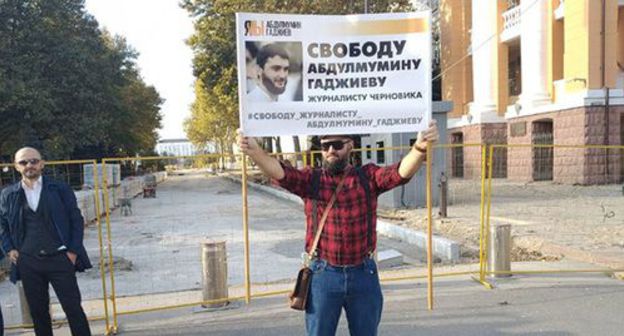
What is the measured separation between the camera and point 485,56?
24.6 meters

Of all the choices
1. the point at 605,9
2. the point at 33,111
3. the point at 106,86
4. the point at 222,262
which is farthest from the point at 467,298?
the point at 106,86

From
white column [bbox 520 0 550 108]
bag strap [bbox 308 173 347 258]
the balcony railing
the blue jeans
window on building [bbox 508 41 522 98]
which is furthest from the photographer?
window on building [bbox 508 41 522 98]

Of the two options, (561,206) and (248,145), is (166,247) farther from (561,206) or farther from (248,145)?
(561,206)

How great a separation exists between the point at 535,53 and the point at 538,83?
145cm

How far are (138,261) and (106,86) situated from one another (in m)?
21.7

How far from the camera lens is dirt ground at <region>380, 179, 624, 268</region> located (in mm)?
8531

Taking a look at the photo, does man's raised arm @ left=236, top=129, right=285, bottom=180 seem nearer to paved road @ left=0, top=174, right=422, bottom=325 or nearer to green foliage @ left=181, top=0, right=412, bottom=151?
paved road @ left=0, top=174, right=422, bottom=325

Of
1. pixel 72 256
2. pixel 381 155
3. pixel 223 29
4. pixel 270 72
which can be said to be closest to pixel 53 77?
pixel 223 29

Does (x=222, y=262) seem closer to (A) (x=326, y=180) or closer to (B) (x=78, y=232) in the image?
(B) (x=78, y=232)

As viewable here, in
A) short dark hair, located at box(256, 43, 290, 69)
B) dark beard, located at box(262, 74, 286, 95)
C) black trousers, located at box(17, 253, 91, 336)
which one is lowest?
black trousers, located at box(17, 253, 91, 336)

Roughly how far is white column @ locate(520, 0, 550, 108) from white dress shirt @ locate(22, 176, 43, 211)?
19.7 metres

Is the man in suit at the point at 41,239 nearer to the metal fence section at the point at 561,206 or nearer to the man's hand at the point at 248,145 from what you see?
the man's hand at the point at 248,145

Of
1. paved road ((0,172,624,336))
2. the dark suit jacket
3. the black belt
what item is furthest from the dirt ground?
the black belt

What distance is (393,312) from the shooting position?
219 inches
